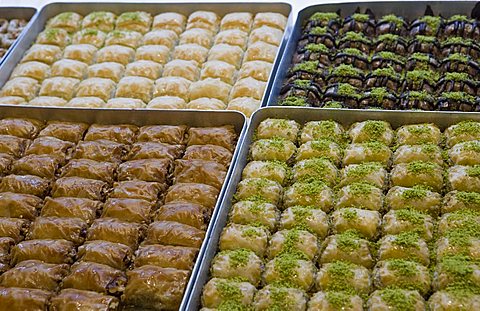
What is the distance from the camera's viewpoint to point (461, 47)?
508cm

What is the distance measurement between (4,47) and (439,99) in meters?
3.72

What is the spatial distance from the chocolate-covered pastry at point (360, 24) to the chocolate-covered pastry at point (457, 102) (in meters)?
1.05

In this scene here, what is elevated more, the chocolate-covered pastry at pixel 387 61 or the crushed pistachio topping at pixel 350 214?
the chocolate-covered pastry at pixel 387 61

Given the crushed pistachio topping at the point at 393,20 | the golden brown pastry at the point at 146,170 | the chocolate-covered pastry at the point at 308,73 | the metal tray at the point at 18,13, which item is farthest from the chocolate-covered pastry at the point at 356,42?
the metal tray at the point at 18,13

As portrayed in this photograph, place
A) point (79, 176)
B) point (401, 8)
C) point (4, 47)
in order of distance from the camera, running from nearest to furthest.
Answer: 1. point (79, 176)
2. point (401, 8)
3. point (4, 47)

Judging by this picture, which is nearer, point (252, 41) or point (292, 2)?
point (252, 41)

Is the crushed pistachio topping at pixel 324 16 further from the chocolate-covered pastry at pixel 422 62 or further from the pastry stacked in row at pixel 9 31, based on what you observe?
the pastry stacked in row at pixel 9 31

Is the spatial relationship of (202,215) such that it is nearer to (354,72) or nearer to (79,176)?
(79,176)

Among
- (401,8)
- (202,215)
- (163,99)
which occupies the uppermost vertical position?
(401,8)

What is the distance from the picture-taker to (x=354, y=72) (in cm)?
502

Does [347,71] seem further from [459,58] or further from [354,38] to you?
[459,58]

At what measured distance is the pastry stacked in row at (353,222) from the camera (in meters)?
3.33

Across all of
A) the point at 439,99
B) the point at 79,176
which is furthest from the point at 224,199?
the point at 439,99

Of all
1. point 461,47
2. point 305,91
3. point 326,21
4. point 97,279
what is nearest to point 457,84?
point 461,47
